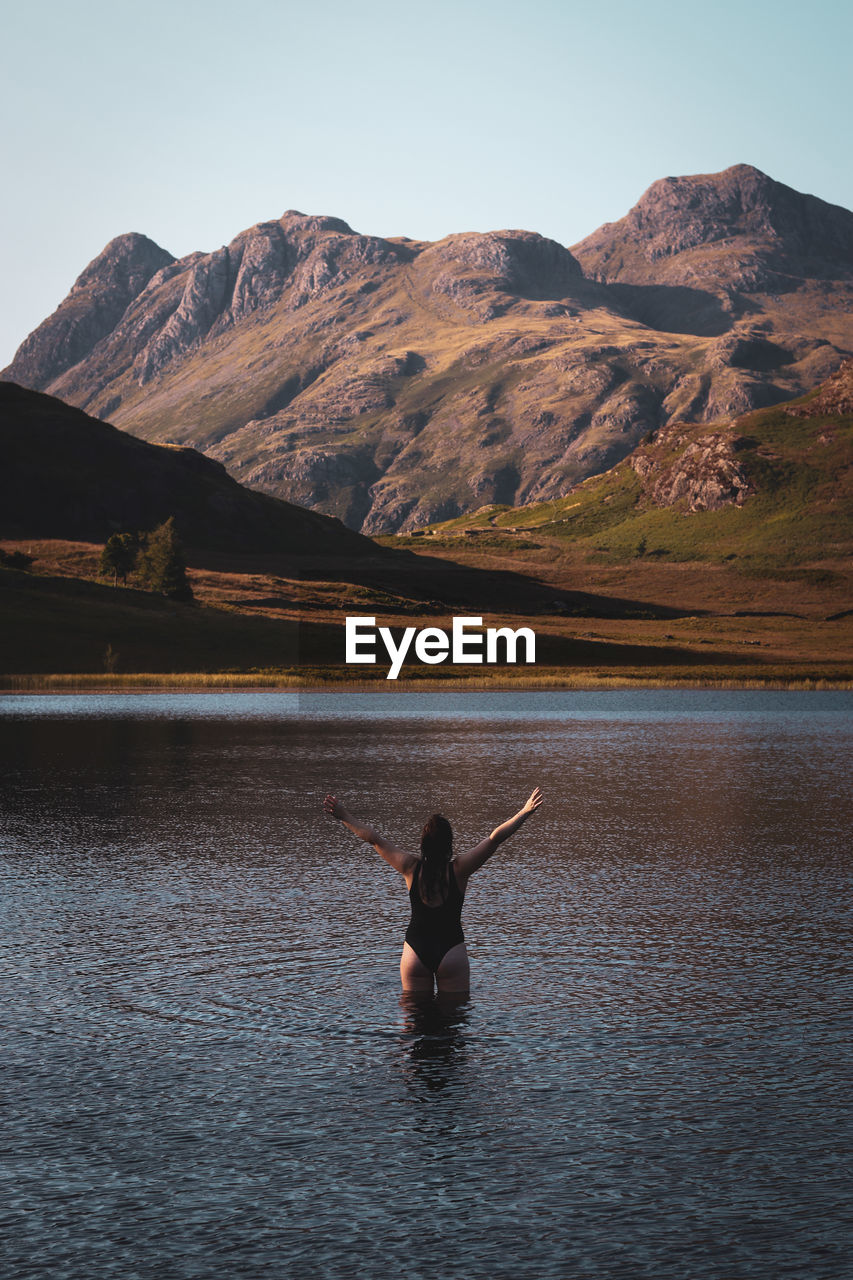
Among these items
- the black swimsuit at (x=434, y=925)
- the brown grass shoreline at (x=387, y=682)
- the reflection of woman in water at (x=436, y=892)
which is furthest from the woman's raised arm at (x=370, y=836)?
the brown grass shoreline at (x=387, y=682)

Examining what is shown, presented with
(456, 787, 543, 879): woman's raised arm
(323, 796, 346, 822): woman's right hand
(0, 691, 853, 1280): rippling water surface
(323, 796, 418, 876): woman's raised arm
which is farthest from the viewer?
(456, 787, 543, 879): woman's raised arm

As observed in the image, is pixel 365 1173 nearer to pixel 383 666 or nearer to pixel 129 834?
pixel 129 834

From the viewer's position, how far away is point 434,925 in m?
17.8

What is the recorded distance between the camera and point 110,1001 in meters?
18.0

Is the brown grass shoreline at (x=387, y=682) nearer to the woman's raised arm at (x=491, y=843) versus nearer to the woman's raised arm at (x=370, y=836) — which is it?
the woman's raised arm at (x=370, y=836)

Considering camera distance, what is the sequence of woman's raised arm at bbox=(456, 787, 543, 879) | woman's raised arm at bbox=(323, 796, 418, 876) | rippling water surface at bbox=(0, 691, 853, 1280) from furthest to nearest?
woman's raised arm at bbox=(456, 787, 543, 879) < woman's raised arm at bbox=(323, 796, 418, 876) < rippling water surface at bbox=(0, 691, 853, 1280)

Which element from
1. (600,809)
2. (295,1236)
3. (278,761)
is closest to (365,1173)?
(295,1236)

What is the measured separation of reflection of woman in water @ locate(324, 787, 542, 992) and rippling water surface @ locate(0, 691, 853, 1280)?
21.9 inches

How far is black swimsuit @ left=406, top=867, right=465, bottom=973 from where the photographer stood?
1773 cm

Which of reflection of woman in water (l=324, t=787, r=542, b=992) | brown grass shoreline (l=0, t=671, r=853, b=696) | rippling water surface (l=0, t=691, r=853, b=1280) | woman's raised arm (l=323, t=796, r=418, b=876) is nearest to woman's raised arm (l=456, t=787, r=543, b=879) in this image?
reflection of woman in water (l=324, t=787, r=542, b=992)

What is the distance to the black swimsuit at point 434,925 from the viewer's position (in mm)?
17734

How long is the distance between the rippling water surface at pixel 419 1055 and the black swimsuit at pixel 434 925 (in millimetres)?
742

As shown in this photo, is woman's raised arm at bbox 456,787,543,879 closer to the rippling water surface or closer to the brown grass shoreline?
the rippling water surface

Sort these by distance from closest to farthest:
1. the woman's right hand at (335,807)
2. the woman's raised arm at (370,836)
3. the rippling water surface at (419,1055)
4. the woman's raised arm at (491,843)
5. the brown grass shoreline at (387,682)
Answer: the rippling water surface at (419,1055)
the woman's right hand at (335,807)
the woman's raised arm at (370,836)
the woman's raised arm at (491,843)
the brown grass shoreline at (387,682)
